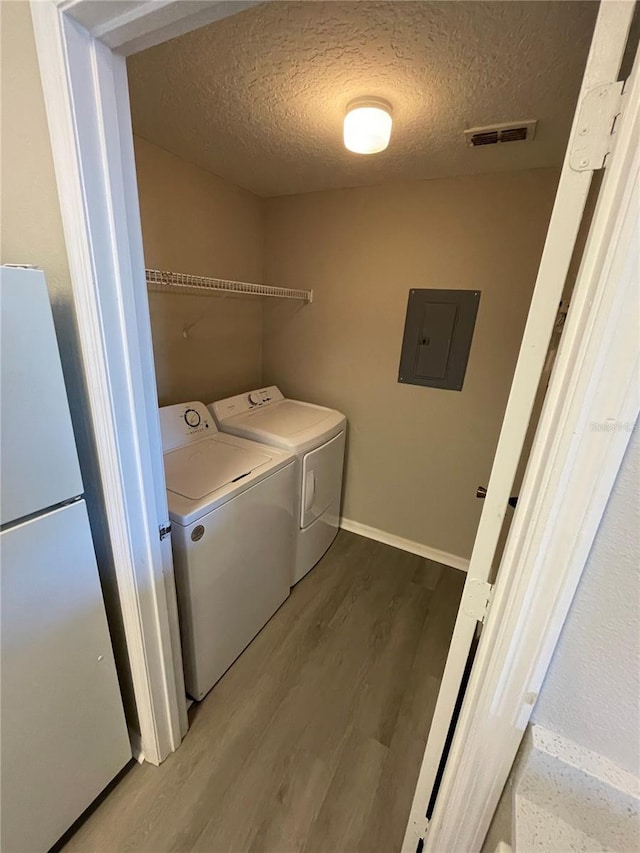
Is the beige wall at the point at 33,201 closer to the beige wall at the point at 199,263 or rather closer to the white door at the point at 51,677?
the white door at the point at 51,677

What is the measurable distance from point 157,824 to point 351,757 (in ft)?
2.24

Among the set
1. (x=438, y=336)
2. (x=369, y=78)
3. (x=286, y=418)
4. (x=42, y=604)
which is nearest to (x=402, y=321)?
(x=438, y=336)

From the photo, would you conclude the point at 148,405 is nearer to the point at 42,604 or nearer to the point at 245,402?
the point at 42,604

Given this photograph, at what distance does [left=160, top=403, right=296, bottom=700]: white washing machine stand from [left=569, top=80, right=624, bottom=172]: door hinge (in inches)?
50.7

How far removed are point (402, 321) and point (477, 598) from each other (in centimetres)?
177

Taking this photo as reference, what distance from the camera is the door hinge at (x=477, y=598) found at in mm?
704

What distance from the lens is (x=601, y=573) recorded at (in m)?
0.56

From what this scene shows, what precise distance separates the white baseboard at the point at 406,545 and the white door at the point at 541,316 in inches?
65.1

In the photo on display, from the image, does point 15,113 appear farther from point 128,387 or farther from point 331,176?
point 331,176

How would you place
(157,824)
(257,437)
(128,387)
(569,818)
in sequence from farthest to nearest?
(257,437)
(157,824)
(128,387)
(569,818)

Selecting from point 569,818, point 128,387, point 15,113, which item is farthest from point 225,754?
point 15,113

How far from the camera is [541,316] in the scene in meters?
0.55

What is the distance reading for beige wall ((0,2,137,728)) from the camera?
766 mm

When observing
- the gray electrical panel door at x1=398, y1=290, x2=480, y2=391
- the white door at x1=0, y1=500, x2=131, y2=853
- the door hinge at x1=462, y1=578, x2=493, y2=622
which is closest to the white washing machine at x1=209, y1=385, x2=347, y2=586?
the gray electrical panel door at x1=398, y1=290, x2=480, y2=391
